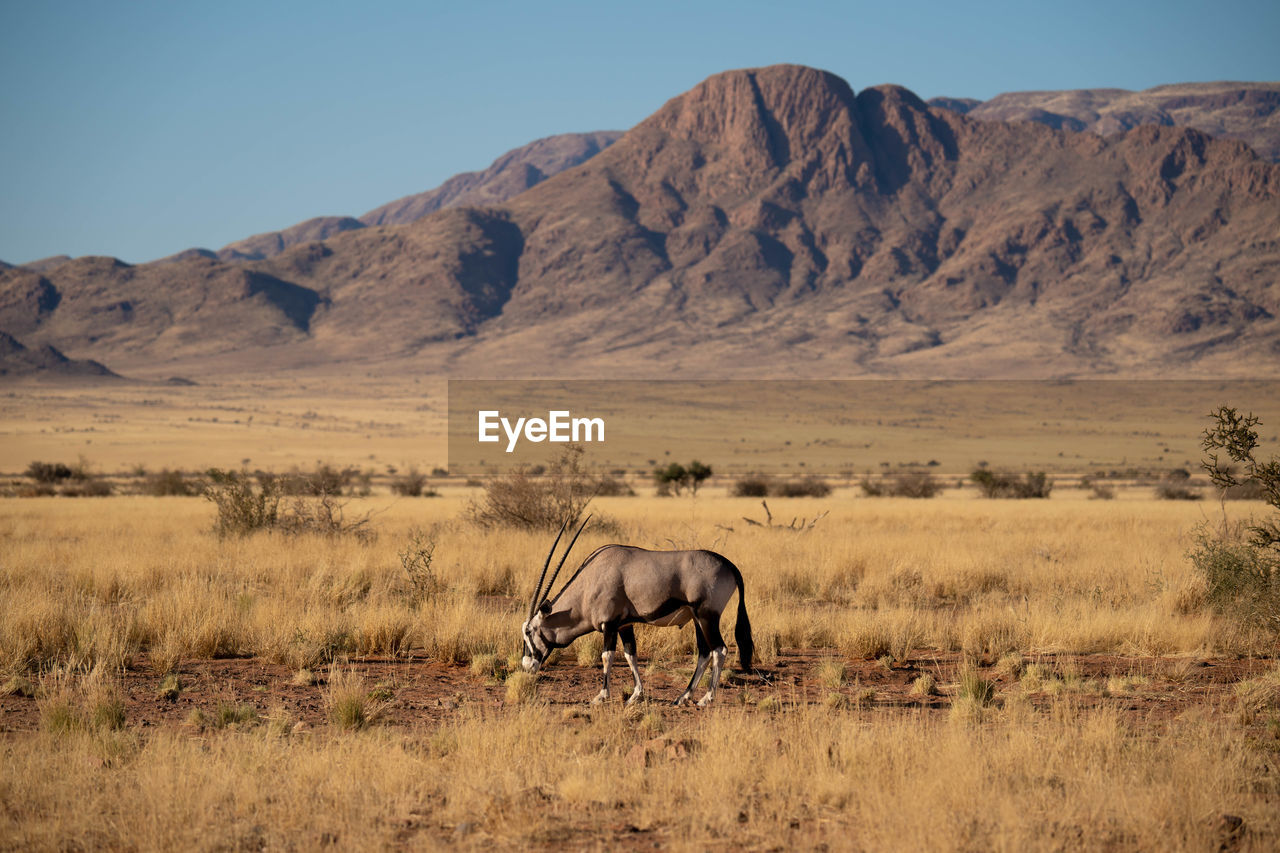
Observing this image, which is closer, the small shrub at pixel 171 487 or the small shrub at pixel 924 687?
the small shrub at pixel 924 687

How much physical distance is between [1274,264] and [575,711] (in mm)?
201437

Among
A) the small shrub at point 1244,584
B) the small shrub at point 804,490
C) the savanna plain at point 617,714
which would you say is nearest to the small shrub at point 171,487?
the small shrub at point 804,490

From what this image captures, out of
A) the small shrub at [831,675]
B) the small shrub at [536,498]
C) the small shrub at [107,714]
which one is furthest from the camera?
the small shrub at [536,498]

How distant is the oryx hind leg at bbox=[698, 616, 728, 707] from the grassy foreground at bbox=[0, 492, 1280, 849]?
0.23 m

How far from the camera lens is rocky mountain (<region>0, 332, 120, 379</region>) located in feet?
493

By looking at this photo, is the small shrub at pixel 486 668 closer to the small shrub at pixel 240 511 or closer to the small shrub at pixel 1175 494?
the small shrub at pixel 240 511

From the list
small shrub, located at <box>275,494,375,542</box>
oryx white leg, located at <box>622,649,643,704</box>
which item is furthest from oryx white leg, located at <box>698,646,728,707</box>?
small shrub, located at <box>275,494,375,542</box>

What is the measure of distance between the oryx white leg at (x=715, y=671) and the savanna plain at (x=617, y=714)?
6.7 inches

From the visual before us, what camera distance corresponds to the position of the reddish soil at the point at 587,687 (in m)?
8.73

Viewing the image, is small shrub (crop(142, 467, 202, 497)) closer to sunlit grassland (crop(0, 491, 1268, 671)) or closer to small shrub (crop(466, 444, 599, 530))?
sunlit grassland (crop(0, 491, 1268, 671))

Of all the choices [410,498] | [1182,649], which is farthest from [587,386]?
[1182,649]

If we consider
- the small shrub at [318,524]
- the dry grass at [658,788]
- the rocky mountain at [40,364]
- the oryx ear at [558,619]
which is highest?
the rocky mountain at [40,364]

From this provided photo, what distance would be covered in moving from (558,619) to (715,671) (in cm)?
141

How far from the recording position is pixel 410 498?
130 ft
